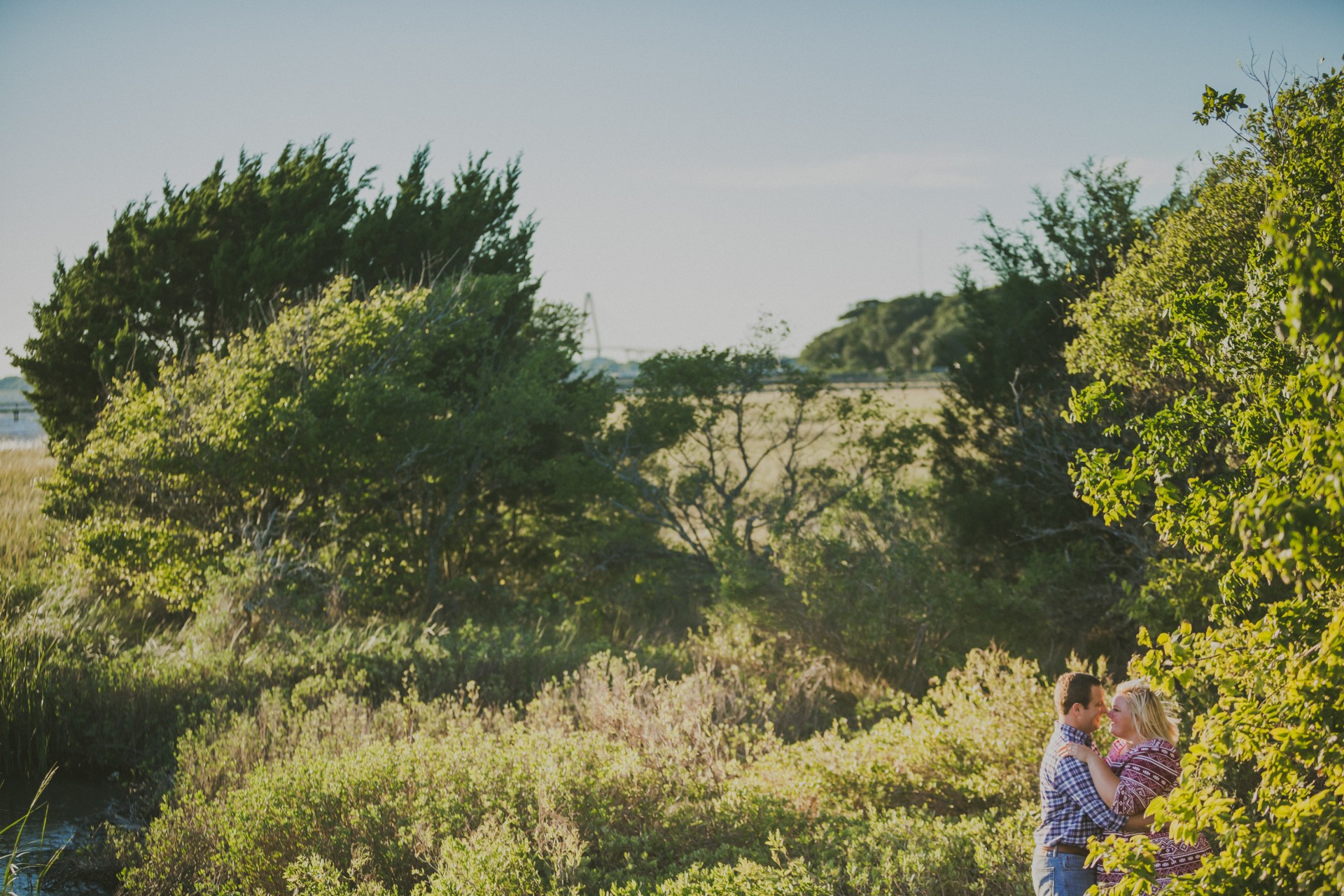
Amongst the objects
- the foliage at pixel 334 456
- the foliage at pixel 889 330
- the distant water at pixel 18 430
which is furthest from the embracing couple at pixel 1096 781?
the foliage at pixel 889 330

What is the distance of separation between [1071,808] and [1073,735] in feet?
0.92

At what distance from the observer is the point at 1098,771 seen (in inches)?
135

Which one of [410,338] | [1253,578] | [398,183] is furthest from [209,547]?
[1253,578]

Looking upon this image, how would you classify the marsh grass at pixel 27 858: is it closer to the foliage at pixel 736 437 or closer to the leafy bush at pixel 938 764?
the leafy bush at pixel 938 764

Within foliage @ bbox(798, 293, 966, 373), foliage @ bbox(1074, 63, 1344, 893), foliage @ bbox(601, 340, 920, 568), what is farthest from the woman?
foliage @ bbox(798, 293, 966, 373)

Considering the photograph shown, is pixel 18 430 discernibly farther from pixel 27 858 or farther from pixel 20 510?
pixel 27 858

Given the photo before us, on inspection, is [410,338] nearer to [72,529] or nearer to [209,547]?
[209,547]

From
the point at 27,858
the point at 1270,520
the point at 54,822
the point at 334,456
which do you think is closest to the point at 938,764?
the point at 1270,520

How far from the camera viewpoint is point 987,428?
12906 millimetres

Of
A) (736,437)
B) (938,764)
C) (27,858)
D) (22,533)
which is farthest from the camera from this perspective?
(736,437)

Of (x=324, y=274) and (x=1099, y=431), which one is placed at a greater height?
(x=324, y=274)

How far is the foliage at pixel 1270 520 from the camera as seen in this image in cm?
206

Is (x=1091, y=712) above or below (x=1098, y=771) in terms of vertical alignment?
above

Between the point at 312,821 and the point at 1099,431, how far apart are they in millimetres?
8899
